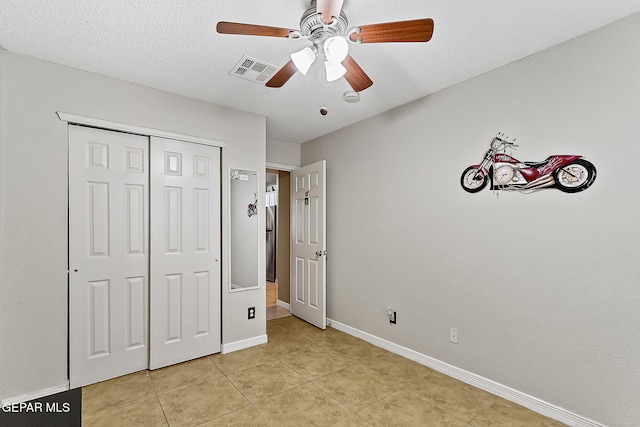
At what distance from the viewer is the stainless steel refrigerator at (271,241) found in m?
7.23

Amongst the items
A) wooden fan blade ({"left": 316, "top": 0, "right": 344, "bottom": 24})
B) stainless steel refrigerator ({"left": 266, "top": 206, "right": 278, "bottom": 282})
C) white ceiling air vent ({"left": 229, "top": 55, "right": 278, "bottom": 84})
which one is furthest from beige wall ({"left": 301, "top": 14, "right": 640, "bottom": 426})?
stainless steel refrigerator ({"left": 266, "top": 206, "right": 278, "bottom": 282})

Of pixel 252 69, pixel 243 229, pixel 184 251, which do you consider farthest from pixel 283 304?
pixel 252 69

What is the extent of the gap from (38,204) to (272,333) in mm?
2606

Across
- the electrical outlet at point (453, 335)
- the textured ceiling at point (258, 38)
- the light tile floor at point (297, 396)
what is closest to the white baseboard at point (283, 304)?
the light tile floor at point (297, 396)

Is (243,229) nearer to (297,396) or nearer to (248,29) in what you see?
(297,396)

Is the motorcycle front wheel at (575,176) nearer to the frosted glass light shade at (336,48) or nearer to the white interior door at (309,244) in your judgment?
the frosted glass light shade at (336,48)

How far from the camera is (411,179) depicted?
3.05m

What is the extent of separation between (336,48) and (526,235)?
6.26 feet

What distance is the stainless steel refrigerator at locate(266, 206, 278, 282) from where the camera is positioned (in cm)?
723

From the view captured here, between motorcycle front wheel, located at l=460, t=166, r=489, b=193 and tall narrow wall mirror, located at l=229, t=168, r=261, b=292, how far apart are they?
212 cm

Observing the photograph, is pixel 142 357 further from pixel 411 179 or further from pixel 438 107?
pixel 438 107

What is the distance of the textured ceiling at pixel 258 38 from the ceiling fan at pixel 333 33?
15 cm

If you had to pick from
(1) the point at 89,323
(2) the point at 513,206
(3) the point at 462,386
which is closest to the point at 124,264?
(1) the point at 89,323

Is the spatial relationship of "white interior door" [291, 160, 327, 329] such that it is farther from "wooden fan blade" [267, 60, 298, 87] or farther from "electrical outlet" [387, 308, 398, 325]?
"wooden fan blade" [267, 60, 298, 87]
